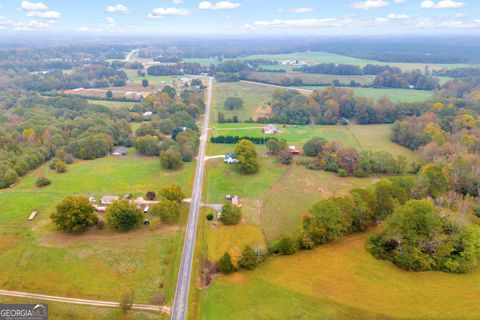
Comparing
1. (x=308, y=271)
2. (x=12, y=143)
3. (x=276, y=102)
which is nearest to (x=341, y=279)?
(x=308, y=271)

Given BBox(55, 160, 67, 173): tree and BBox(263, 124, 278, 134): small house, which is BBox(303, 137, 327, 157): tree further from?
BBox(55, 160, 67, 173): tree

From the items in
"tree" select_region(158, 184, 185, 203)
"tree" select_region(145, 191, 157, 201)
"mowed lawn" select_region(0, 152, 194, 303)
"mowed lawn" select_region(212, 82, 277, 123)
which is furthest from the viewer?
"mowed lawn" select_region(212, 82, 277, 123)

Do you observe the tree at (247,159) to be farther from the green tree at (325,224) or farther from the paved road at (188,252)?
the green tree at (325,224)

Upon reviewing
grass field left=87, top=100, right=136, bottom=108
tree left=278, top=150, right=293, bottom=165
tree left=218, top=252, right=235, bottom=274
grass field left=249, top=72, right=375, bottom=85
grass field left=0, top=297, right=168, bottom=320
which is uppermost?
grass field left=249, top=72, right=375, bottom=85

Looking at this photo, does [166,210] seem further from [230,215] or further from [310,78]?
[310,78]

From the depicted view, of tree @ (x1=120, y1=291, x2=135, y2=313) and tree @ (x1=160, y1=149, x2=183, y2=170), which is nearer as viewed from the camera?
tree @ (x1=120, y1=291, x2=135, y2=313)

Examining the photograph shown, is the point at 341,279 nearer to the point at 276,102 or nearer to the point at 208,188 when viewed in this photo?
the point at 208,188

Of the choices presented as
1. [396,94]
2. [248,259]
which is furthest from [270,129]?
[396,94]

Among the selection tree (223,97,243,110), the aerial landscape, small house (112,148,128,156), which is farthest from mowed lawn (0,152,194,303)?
tree (223,97,243,110)
